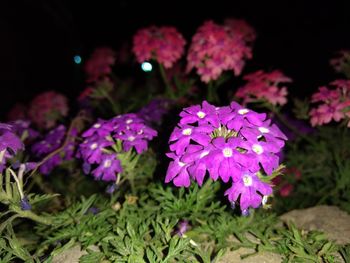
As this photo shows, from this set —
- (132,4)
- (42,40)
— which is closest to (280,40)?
(132,4)

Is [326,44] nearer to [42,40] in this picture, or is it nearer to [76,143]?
[76,143]

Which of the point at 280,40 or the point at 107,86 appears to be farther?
the point at 280,40

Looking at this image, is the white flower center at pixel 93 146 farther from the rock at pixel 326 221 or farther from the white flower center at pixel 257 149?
the rock at pixel 326 221

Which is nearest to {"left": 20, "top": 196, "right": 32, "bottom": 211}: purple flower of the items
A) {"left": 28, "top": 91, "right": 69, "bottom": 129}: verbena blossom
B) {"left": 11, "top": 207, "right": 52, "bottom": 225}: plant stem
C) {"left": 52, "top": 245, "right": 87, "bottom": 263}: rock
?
{"left": 11, "top": 207, "right": 52, "bottom": 225}: plant stem

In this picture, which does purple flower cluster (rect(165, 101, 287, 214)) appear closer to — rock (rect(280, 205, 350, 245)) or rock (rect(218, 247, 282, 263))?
rock (rect(218, 247, 282, 263))

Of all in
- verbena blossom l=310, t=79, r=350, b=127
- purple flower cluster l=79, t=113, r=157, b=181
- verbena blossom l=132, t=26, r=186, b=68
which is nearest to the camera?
purple flower cluster l=79, t=113, r=157, b=181

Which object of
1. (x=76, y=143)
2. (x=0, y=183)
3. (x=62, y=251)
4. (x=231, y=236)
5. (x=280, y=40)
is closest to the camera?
(x=0, y=183)
